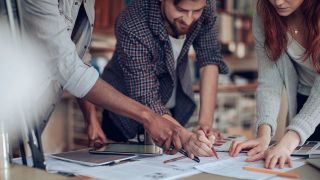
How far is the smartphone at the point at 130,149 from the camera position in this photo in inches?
51.3

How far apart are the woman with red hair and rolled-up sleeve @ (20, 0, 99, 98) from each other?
0.50 meters

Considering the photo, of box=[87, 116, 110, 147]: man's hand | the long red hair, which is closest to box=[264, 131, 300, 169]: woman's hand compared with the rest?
the long red hair

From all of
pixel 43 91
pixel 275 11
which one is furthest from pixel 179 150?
pixel 275 11

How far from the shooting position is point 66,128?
3.47 metres

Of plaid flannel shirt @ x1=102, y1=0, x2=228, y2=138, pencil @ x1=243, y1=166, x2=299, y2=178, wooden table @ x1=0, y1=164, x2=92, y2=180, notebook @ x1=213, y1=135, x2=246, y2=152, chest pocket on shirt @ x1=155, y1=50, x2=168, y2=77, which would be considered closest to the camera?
wooden table @ x1=0, y1=164, x2=92, y2=180

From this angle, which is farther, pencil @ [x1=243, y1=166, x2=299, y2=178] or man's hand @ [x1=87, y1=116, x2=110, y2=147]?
man's hand @ [x1=87, y1=116, x2=110, y2=147]

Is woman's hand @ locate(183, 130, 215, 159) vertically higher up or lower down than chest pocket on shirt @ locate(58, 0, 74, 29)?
lower down

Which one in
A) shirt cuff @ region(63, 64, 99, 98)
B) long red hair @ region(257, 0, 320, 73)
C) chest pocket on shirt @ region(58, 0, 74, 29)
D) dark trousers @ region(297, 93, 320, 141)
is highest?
chest pocket on shirt @ region(58, 0, 74, 29)

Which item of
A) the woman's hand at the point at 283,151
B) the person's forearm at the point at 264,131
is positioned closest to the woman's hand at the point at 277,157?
the woman's hand at the point at 283,151

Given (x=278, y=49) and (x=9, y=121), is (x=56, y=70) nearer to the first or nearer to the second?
(x=9, y=121)

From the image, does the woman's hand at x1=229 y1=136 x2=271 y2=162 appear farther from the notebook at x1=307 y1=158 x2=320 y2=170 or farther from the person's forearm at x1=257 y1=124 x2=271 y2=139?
the notebook at x1=307 y1=158 x2=320 y2=170

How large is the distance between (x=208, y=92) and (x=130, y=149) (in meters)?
0.53

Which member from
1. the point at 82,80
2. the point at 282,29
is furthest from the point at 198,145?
the point at 282,29

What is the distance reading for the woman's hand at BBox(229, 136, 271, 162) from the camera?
1322 millimetres
